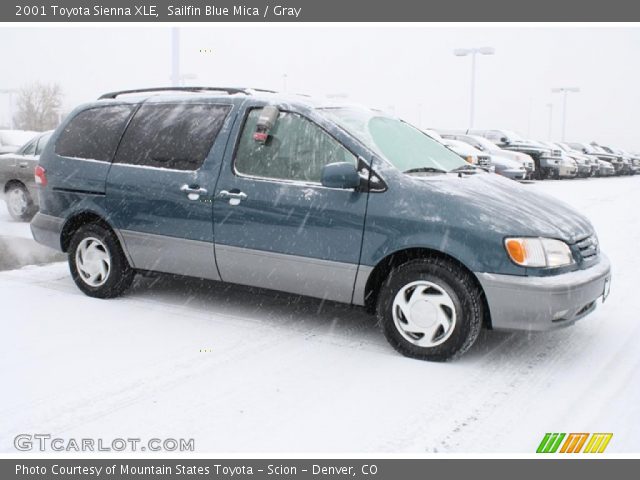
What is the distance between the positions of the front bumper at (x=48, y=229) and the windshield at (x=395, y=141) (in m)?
2.76

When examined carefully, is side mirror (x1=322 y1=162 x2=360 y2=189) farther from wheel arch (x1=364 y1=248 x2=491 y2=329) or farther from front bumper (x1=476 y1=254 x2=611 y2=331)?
front bumper (x1=476 y1=254 x2=611 y2=331)

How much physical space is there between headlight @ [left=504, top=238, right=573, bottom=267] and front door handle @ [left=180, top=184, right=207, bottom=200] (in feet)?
7.63

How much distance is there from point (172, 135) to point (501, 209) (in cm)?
274

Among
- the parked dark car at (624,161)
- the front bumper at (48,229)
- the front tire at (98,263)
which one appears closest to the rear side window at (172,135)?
the front tire at (98,263)

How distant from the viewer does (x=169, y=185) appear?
5539 millimetres

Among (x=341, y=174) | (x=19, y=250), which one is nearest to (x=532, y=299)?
(x=341, y=174)

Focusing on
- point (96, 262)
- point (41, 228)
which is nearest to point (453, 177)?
point (96, 262)

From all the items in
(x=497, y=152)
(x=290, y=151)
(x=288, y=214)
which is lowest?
(x=497, y=152)

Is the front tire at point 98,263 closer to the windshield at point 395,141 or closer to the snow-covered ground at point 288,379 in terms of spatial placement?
the snow-covered ground at point 288,379

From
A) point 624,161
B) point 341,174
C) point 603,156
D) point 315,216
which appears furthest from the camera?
point 624,161

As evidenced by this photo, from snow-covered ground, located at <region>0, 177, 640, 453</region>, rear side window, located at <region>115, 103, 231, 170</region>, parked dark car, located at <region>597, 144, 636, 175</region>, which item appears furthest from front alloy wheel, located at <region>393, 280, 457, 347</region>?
parked dark car, located at <region>597, 144, 636, 175</region>

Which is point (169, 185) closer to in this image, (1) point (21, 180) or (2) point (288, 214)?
(2) point (288, 214)

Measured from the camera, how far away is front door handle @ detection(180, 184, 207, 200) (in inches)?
211

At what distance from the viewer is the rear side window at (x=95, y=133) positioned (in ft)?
19.9
